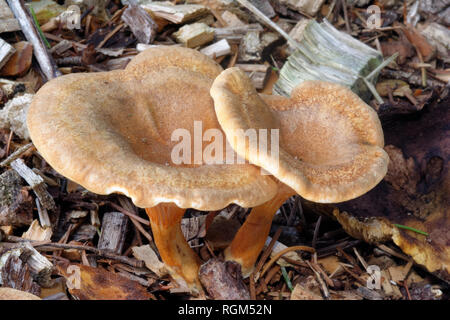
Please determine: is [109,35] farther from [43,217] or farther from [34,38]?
[43,217]

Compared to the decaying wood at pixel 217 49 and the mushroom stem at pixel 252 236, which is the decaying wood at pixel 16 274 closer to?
the mushroom stem at pixel 252 236

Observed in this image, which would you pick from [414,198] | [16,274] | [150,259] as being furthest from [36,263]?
[414,198]

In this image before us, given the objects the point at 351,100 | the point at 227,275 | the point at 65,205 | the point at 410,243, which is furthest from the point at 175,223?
the point at 410,243

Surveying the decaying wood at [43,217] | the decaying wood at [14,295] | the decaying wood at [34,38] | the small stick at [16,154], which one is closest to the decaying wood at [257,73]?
the decaying wood at [34,38]

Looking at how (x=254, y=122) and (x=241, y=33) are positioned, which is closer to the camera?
(x=254, y=122)

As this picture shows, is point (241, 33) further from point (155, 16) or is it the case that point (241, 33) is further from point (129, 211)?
point (129, 211)
